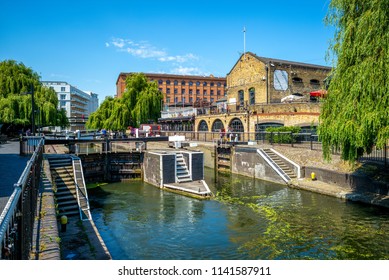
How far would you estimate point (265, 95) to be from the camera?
35531 mm

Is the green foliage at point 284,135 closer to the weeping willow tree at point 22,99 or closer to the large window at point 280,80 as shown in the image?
the large window at point 280,80

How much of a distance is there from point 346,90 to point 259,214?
6.55m

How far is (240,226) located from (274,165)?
10.3 metres

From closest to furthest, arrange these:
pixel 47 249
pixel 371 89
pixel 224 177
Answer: pixel 47 249 < pixel 371 89 < pixel 224 177

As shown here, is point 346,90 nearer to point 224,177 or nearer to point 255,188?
point 255,188

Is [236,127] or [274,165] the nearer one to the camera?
[274,165]

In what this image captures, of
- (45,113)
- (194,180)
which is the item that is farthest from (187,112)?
(194,180)

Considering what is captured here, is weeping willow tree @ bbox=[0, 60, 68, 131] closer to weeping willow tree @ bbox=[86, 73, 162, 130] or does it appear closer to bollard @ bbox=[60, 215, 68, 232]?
weeping willow tree @ bbox=[86, 73, 162, 130]

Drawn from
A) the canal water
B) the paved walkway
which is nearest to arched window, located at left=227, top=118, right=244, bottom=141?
the canal water

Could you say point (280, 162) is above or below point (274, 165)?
above

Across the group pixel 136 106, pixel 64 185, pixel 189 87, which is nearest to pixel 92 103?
pixel 189 87

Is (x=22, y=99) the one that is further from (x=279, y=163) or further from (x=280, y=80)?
(x=280, y=80)

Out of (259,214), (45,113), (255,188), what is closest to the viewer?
(259,214)

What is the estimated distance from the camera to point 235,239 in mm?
11859
